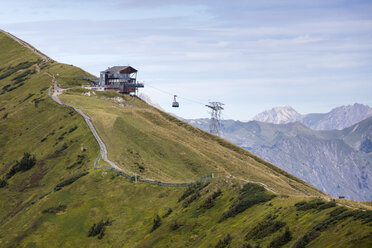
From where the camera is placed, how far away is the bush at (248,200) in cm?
7156

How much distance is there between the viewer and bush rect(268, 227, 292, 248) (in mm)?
53750

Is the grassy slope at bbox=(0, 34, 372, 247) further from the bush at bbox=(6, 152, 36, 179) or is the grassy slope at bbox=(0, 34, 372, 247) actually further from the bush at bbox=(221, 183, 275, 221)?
the bush at bbox=(6, 152, 36, 179)

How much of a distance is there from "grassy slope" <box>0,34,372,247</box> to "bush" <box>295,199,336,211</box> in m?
1.13

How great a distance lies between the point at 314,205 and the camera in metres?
60.3

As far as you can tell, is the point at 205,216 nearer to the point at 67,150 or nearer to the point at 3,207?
the point at 3,207

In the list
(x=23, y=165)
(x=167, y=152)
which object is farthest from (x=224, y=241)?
(x=23, y=165)

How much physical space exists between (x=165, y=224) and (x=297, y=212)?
2722 cm

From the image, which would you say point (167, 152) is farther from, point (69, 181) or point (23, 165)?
point (69, 181)

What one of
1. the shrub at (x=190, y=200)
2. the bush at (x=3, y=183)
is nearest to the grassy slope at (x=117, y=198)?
the shrub at (x=190, y=200)

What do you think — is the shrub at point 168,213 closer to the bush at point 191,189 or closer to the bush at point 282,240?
the bush at point 191,189

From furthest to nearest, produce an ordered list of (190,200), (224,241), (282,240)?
(190,200)
(224,241)
(282,240)

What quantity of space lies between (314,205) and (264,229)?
6632 mm

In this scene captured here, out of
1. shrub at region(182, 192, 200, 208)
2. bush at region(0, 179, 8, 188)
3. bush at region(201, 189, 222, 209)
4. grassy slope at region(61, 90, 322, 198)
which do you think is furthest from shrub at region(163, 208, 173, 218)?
bush at region(0, 179, 8, 188)

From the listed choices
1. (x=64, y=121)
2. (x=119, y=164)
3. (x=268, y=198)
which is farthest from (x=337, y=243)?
(x=64, y=121)
